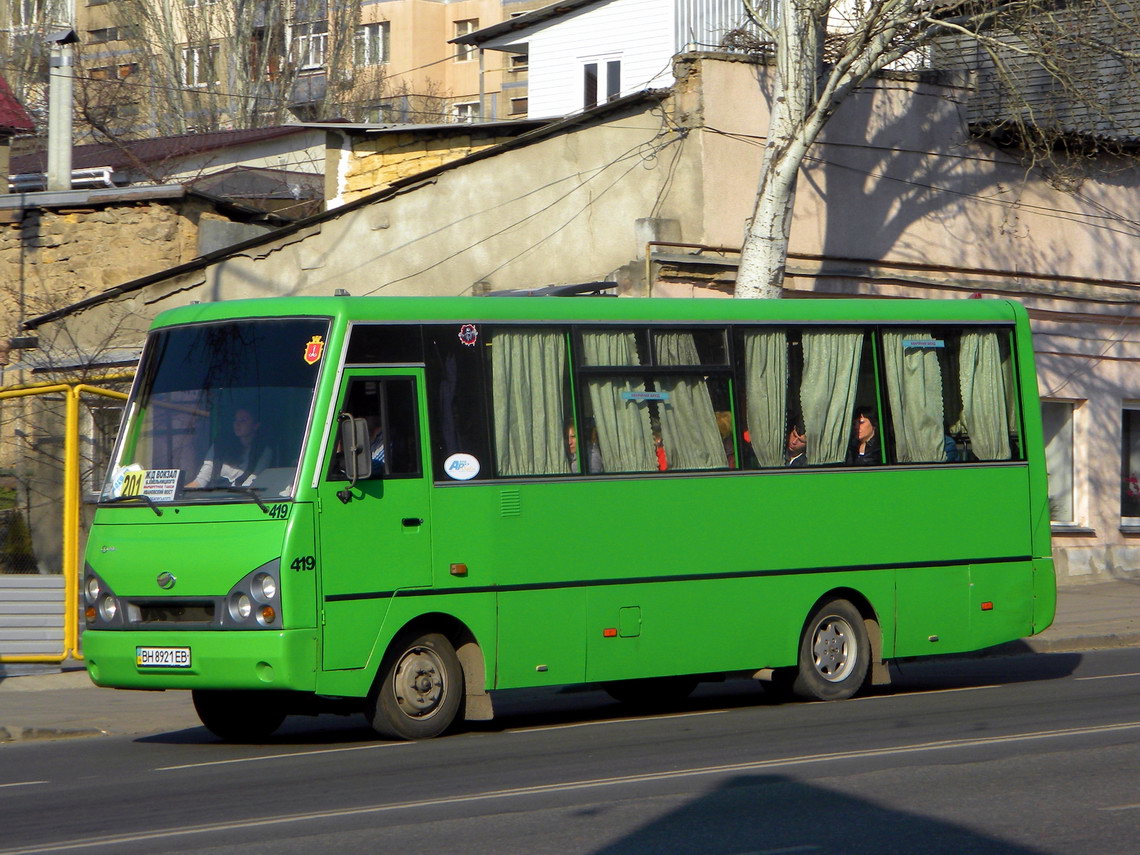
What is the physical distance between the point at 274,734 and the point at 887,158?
12.5m

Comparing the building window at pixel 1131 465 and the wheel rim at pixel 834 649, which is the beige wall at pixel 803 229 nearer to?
the building window at pixel 1131 465

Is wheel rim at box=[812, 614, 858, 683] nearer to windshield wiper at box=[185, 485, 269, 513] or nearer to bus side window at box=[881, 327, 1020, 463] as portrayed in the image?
bus side window at box=[881, 327, 1020, 463]

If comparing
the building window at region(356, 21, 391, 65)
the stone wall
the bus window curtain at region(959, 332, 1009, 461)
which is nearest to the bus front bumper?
the bus window curtain at region(959, 332, 1009, 461)

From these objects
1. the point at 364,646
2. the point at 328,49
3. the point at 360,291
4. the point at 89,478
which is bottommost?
the point at 364,646

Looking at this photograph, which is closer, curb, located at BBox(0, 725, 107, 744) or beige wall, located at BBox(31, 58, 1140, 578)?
curb, located at BBox(0, 725, 107, 744)

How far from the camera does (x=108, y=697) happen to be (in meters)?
14.1

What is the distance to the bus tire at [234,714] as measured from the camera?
37.5ft

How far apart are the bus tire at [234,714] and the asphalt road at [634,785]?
161mm

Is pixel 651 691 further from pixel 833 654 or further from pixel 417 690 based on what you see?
pixel 417 690

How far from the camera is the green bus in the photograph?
10391 millimetres

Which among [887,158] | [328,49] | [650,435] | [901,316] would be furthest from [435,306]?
[328,49]

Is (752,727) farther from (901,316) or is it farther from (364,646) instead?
(901,316)

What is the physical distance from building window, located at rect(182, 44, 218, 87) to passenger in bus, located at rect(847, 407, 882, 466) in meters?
40.9

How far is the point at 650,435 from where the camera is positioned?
1192 centimetres
